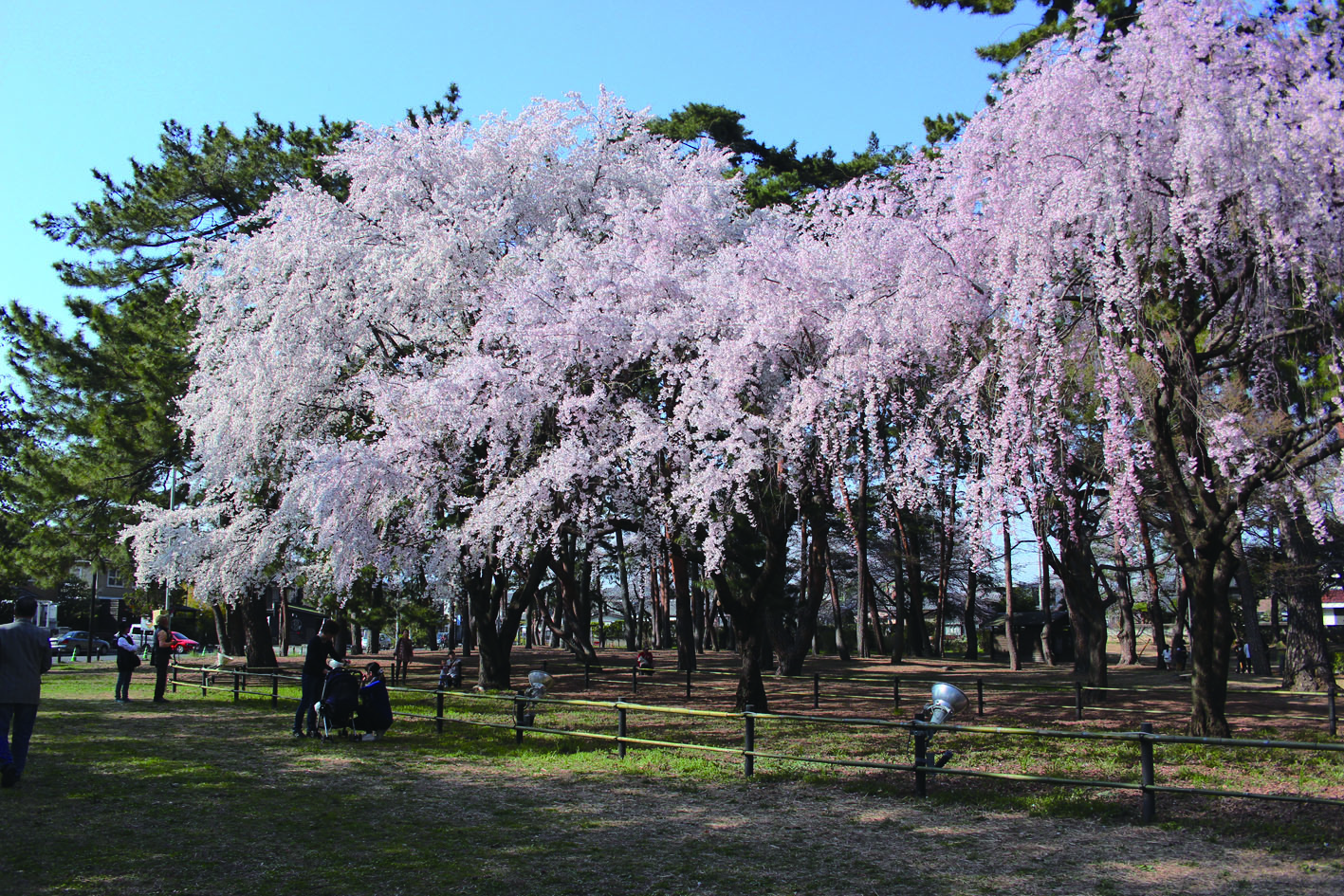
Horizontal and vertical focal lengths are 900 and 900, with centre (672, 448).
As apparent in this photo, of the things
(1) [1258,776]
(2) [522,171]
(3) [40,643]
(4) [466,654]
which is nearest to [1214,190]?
(1) [1258,776]

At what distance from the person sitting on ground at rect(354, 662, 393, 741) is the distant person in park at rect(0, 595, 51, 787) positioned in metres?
4.76

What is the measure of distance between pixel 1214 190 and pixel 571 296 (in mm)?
11031

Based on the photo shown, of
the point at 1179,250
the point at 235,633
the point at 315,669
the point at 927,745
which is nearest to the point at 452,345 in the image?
the point at 315,669

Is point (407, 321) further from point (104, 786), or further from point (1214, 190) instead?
point (1214, 190)

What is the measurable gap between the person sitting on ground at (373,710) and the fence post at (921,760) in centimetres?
777

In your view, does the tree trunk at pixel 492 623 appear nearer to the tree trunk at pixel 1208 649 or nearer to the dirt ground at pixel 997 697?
the dirt ground at pixel 997 697

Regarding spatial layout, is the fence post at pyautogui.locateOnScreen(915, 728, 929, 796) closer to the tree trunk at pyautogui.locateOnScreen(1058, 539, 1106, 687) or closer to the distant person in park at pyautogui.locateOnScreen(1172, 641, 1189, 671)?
the tree trunk at pyautogui.locateOnScreen(1058, 539, 1106, 687)

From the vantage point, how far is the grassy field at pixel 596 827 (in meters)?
6.36

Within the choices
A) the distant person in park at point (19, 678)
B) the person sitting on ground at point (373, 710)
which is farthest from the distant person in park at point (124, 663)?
the distant person in park at point (19, 678)

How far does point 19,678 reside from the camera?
28.5ft

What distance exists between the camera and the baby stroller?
1328 centimetres

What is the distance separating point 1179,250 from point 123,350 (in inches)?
1294

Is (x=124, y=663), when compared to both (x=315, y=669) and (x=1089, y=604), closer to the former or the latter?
(x=315, y=669)

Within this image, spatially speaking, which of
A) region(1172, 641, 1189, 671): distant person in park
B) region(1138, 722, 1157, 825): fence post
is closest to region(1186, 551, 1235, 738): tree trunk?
region(1138, 722, 1157, 825): fence post
